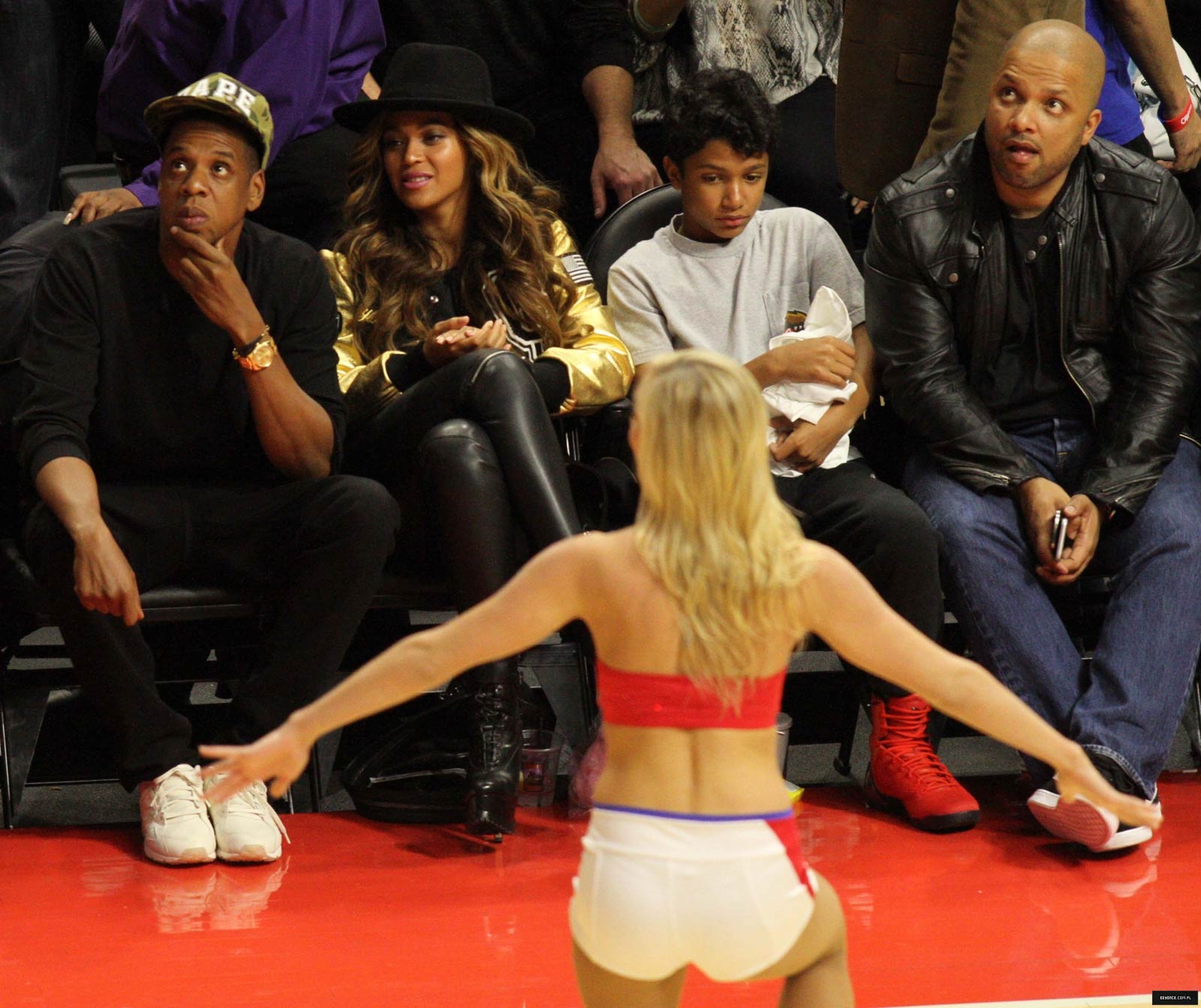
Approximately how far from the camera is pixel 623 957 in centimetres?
167

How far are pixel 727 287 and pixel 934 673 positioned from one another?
221 cm

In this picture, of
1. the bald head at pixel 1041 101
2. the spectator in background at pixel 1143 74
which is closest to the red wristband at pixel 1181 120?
→ the spectator in background at pixel 1143 74

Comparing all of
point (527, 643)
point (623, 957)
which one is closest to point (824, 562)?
point (527, 643)

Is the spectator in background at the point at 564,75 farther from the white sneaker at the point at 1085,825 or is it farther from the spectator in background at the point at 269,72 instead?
the white sneaker at the point at 1085,825

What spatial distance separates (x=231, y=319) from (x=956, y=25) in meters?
1.80

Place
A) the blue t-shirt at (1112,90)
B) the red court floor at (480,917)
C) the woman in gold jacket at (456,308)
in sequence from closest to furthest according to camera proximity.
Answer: the red court floor at (480,917) < the woman in gold jacket at (456,308) < the blue t-shirt at (1112,90)

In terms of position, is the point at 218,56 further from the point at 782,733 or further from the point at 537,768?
the point at 782,733

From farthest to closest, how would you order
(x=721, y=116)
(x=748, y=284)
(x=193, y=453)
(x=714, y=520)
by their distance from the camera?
(x=748, y=284), (x=721, y=116), (x=193, y=453), (x=714, y=520)

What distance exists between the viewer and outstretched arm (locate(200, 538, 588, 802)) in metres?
1.70

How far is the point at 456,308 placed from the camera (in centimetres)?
371

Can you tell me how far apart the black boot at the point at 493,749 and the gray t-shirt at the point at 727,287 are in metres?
1.01

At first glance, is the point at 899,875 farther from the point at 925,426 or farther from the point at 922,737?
the point at 925,426

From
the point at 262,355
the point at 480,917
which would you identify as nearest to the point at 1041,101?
the point at 262,355

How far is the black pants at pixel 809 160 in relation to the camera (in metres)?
4.28
